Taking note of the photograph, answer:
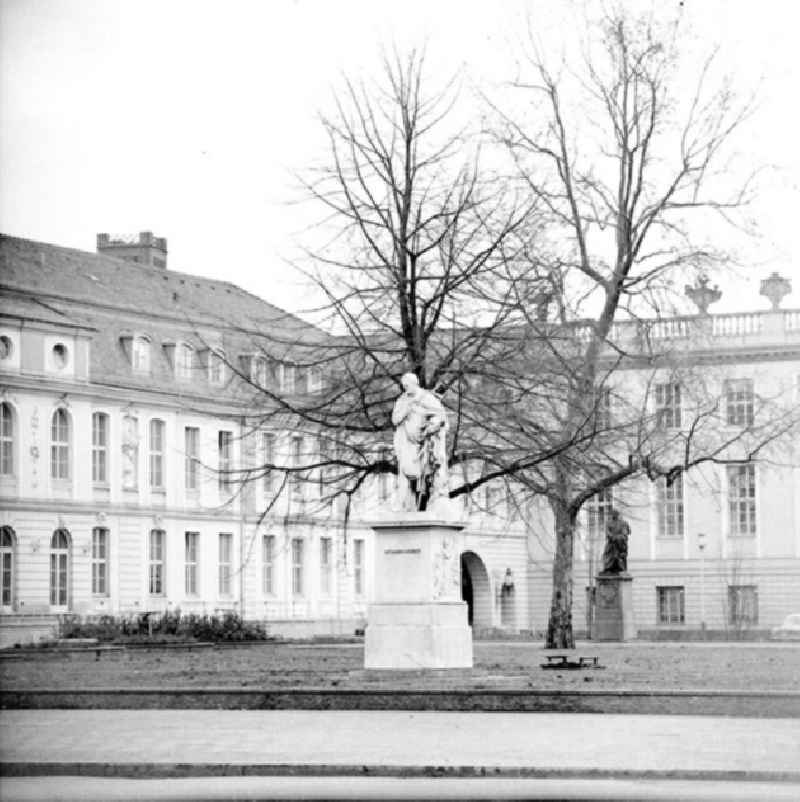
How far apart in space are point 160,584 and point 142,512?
2.59m

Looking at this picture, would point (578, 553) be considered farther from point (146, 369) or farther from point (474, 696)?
point (474, 696)

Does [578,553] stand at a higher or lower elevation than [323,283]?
lower

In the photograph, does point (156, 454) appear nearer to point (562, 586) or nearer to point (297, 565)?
point (297, 565)

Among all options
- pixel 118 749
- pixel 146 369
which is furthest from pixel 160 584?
pixel 118 749

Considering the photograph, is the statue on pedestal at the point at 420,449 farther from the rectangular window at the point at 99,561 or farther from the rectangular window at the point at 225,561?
the rectangular window at the point at 225,561

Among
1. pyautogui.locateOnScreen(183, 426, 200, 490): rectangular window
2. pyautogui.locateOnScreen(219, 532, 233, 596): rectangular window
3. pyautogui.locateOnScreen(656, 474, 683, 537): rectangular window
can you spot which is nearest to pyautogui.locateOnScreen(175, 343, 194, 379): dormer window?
pyautogui.locateOnScreen(183, 426, 200, 490): rectangular window

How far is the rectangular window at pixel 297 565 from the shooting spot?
71188mm

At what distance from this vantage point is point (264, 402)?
3516cm

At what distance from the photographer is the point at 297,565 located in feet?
235

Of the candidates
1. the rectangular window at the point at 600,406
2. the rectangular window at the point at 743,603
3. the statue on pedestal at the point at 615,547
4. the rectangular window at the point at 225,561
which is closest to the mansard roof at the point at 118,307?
the rectangular window at the point at 225,561

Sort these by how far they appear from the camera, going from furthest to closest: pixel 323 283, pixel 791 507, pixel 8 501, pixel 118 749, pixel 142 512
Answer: pixel 791 507 → pixel 142 512 → pixel 8 501 → pixel 323 283 → pixel 118 749

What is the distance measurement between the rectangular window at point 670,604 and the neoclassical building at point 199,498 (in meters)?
0.07

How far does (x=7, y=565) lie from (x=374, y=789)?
42.8 meters

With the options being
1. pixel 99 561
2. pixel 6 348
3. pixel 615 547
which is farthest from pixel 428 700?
pixel 99 561
